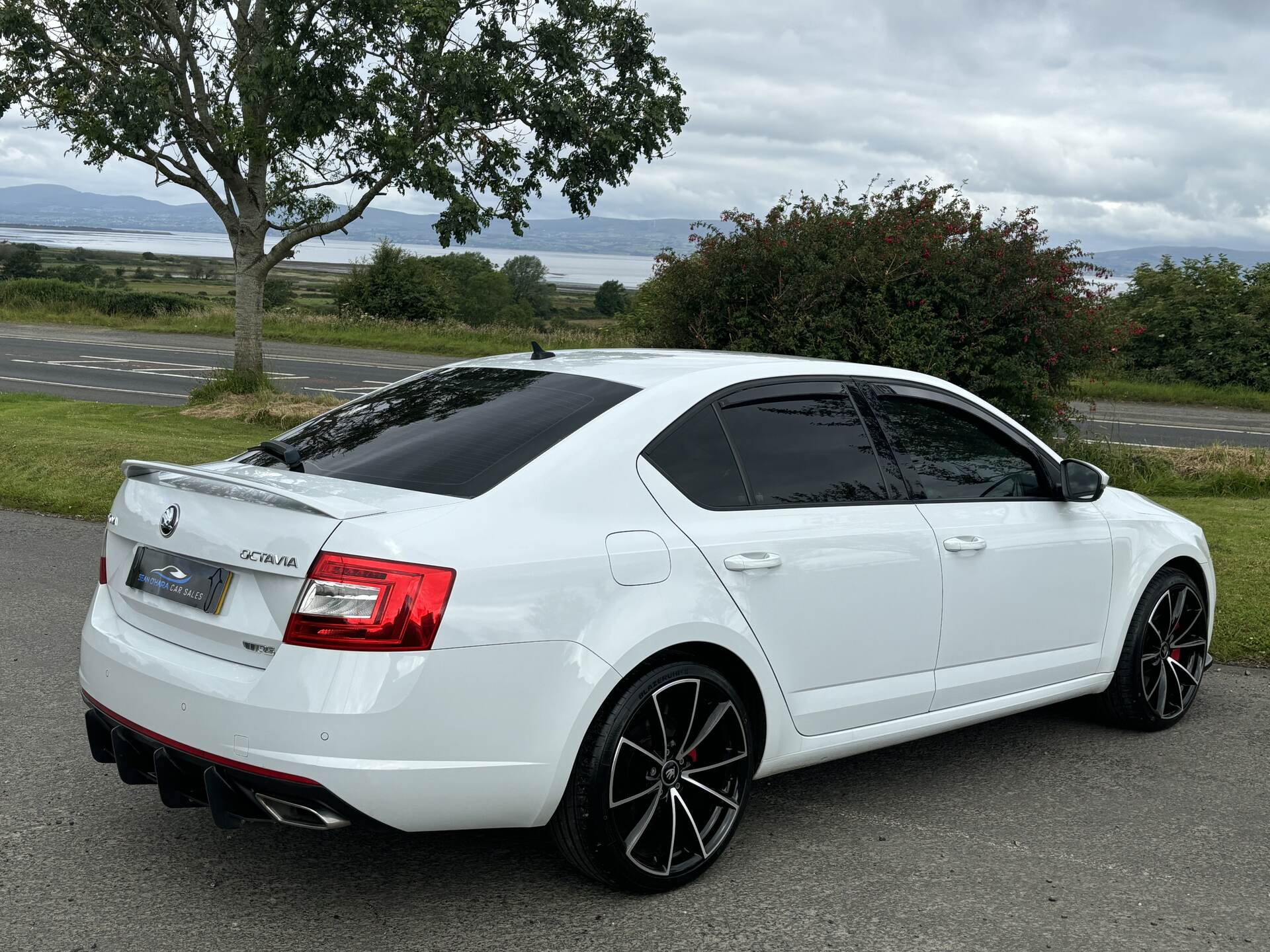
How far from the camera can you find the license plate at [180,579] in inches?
141

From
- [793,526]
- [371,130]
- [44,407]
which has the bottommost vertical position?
[44,407]

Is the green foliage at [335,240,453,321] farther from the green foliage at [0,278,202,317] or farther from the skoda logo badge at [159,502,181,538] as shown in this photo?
the skoda logo badge at [159,502,181,538]

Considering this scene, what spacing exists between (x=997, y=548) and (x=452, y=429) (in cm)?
208

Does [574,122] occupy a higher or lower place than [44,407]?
higher

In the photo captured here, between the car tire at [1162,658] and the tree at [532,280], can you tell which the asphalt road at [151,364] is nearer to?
the car tire at [1162,658]

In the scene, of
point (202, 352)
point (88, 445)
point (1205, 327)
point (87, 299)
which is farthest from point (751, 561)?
point (87, 299)

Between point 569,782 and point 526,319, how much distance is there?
2985 inches

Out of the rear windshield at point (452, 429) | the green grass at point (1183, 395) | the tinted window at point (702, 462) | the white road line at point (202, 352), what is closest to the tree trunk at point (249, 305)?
the white road line at point (202, 352)

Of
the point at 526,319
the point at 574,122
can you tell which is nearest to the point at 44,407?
the point at 574,122

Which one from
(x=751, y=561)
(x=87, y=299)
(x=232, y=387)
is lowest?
(x=232, y=387)

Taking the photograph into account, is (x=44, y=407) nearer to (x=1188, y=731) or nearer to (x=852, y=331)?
(x=852, y=331)

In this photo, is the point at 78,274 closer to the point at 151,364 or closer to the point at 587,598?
the point at 151,364

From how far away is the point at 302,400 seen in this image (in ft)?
59.2

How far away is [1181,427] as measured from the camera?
21.5 metres
